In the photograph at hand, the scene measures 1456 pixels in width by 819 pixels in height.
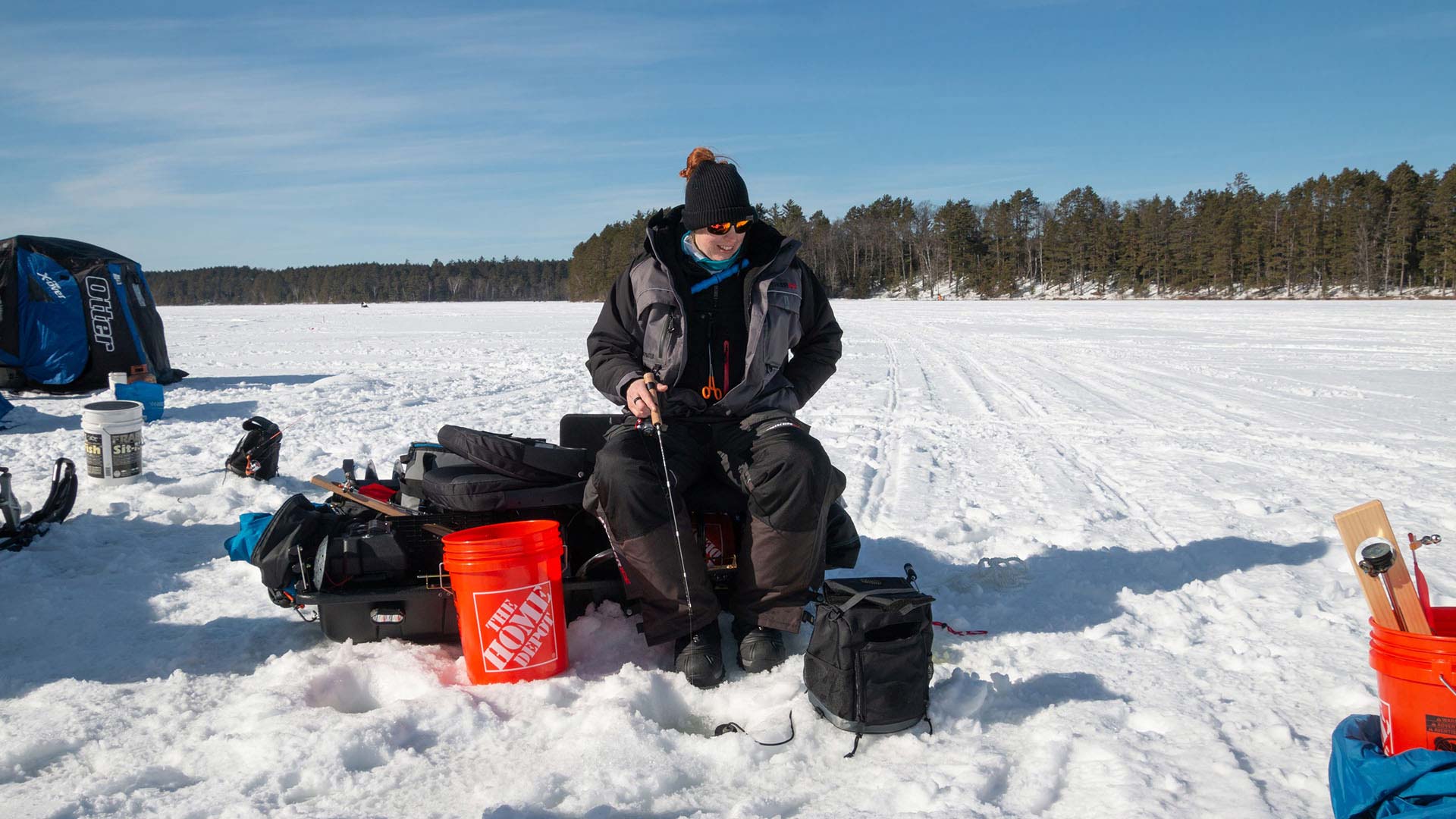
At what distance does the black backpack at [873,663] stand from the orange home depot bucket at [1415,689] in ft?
3.50

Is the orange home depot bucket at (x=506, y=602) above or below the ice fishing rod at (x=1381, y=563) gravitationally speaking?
below

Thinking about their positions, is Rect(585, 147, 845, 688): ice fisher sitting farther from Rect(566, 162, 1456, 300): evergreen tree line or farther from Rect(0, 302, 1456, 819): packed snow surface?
Rect(566, 162, 1456, 300): evergreen tree line

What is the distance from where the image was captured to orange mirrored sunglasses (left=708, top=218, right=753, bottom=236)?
127 inches

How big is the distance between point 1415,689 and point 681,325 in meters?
2.36

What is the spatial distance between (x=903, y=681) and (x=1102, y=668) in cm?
89

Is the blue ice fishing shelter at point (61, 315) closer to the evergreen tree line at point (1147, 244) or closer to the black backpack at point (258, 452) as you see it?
the black backpack at point (258, 452)

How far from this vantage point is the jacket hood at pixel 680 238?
3.35m

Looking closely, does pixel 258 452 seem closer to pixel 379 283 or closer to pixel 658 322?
pixel 658 322

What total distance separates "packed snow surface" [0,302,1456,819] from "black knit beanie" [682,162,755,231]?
157cm

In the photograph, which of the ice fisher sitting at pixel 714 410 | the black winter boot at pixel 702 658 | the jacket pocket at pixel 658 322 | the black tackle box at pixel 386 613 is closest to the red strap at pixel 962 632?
the ice fisher sitting at pixel 714 410

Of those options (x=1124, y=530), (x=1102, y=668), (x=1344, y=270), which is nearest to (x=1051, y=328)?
(x=1124, y=530)

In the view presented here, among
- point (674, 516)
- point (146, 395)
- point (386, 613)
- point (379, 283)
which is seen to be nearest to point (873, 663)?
point (674, 516)

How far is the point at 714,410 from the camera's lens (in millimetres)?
3330

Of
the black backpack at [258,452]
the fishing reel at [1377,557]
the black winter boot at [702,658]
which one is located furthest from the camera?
the black backpack at [258,452]
